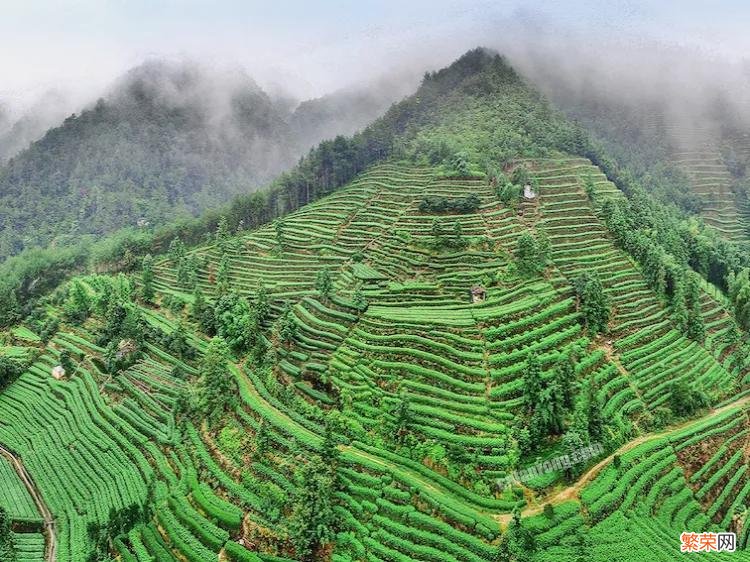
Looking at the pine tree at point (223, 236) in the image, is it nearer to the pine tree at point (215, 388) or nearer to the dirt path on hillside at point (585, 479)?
the pine tree at point (215, 388)

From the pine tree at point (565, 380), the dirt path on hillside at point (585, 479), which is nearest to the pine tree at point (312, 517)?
the dirt path on hillside at point (585, 479)

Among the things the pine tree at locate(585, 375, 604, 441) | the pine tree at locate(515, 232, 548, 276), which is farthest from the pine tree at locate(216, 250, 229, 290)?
the pine tree at locate(585, 375, 604, 441)

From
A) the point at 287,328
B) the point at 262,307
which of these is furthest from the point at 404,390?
the point at 262,307

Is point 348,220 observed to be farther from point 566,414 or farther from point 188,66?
point 188,66

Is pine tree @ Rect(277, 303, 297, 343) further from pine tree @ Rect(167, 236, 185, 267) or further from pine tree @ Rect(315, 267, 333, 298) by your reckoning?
pine tree @ Rect(167, 236, 185, 267)

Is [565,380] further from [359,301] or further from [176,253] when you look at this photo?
[176,253]

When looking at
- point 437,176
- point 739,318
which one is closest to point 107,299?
point 437,176
